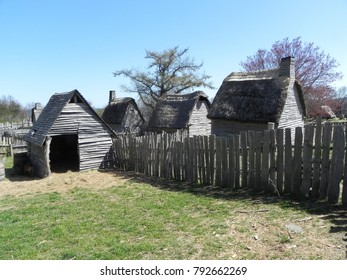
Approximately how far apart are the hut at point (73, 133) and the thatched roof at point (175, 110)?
33.6 ft

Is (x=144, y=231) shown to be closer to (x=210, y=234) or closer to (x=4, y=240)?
(x=210, y=234)

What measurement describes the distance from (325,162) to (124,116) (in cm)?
2523

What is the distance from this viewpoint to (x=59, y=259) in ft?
16.8

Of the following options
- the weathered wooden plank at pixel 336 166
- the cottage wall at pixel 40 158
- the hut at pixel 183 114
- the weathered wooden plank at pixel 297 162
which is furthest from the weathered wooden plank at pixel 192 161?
the hut at pixel 183 114

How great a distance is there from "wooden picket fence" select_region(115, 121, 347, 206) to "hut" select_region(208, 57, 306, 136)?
7500 mm

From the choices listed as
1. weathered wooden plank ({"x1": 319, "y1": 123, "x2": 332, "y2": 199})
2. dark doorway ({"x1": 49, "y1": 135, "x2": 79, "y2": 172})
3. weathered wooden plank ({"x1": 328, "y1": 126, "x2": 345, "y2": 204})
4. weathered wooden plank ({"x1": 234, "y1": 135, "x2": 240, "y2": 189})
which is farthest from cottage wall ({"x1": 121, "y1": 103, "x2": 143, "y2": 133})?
weathered wooden plank ({"x1": 328, "y1": 126, "x2": 345, "y2": 204})

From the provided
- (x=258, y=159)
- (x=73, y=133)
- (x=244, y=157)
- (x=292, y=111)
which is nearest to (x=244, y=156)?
(x=244, y=157)

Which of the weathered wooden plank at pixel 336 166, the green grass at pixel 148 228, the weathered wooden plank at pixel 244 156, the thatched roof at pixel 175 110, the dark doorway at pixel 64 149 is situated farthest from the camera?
the thatched roof at pixel 175 110

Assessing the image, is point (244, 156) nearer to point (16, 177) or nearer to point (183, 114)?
point (16, 177)

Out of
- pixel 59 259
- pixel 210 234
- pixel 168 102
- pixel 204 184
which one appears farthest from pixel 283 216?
pixel 168 102

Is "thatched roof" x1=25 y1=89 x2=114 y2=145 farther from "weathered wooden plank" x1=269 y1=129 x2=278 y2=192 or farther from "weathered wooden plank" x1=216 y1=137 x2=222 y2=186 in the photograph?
"weathered wooden plank" x1=269 y1=129 x2=278 y2=192

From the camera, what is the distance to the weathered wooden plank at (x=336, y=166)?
261 inches

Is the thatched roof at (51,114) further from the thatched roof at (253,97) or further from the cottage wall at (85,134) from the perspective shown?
the thatched roof at (253,97)

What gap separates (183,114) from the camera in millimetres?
24516
